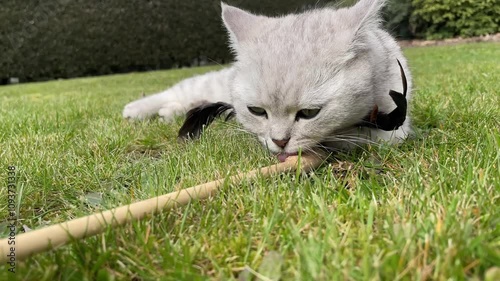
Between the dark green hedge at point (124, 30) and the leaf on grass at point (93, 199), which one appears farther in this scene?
the dark green hedge at point (124, 30)

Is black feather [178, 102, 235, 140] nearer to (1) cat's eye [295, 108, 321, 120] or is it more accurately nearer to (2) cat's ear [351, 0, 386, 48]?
(1) cat's eye [295, 108, 321, 120]

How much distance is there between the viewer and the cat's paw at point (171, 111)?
11.4 feet

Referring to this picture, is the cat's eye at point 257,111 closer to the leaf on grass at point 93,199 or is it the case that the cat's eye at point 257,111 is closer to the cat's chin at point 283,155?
the cat's chin at point 283,155

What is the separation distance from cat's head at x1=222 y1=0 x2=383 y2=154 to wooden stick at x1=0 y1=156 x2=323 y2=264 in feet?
0.98

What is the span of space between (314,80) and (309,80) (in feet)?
0.07

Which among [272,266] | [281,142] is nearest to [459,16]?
[281,142]

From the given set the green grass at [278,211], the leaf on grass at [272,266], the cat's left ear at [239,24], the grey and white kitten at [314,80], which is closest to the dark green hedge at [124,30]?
the cat's left ear at [239,24]

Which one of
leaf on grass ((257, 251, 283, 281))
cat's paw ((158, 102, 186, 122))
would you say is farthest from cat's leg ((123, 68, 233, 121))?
leaf on grass ((257, 251, 283, 281))

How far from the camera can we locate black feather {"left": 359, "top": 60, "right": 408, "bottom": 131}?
204cm

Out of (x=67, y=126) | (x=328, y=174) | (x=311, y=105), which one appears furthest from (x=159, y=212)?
(x=67, y=126)

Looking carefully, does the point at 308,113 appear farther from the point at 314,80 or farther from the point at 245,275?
the point at 245,275

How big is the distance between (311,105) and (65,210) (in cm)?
101

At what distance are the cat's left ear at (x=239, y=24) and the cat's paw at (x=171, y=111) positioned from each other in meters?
1.18

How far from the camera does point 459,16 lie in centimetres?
1312
